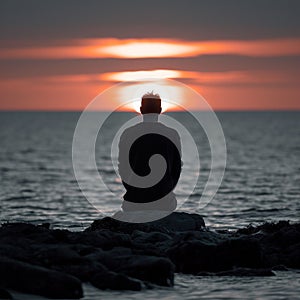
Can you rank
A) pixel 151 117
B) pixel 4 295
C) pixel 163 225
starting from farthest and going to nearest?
pixel 151 117, pixel 163 225, pixel 4 295

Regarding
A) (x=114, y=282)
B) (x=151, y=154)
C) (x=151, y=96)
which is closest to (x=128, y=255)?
(x=114, y=282)

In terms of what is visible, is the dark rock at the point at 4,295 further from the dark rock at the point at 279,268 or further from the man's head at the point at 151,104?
the man's head at the point at 151,104

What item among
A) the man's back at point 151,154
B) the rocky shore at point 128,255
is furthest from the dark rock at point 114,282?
the man's back at point 151,154

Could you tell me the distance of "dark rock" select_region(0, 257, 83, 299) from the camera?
13477mm

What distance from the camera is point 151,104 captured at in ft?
66.5

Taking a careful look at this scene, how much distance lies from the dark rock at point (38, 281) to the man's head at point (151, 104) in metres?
7.26

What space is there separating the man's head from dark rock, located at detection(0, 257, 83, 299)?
7.26 m

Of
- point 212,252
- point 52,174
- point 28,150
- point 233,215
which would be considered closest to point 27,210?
point 233,215

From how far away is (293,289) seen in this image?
15188 millimetres

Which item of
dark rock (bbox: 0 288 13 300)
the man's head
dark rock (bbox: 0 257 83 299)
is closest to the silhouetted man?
the man's head

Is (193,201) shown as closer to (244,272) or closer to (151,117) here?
(151,117)

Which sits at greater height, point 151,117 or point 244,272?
point 151,117

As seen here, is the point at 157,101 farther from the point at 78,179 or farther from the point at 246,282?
the point at 78,179

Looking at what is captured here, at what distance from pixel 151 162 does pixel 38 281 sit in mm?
7193
